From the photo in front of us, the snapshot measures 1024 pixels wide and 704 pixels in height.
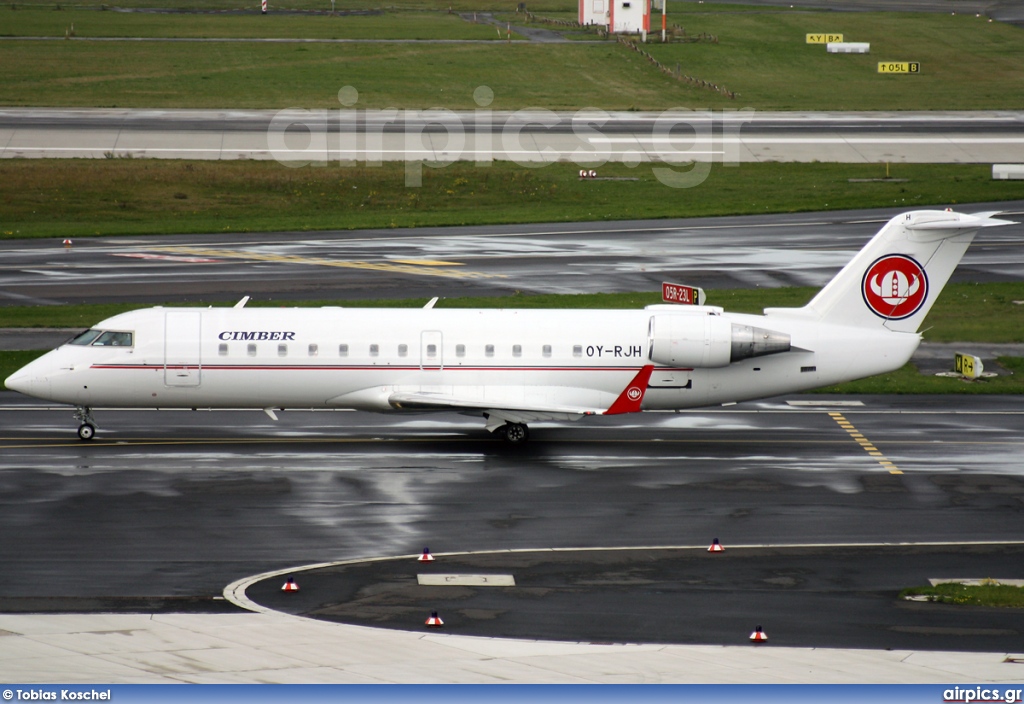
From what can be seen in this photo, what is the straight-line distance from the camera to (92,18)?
424ft

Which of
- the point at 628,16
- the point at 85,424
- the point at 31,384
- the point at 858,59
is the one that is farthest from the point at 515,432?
the point at 628,16

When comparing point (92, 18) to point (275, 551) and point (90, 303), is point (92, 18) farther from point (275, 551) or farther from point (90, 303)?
point (275, 551)

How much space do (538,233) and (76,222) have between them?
23678 millimetres

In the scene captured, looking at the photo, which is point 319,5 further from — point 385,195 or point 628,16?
point 385,195

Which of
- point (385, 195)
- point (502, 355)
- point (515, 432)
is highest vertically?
point (385, 195)

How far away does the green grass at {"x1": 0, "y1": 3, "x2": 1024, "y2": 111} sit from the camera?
3846 inches

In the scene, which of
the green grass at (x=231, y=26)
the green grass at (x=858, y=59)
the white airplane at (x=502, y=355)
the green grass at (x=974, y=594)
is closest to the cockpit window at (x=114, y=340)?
the white airplane at (x=502, y=355)

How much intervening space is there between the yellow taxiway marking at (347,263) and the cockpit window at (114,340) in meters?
21.4

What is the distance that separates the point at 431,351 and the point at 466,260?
23673mm

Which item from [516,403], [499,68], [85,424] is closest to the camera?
[516,403]

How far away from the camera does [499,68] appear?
107m

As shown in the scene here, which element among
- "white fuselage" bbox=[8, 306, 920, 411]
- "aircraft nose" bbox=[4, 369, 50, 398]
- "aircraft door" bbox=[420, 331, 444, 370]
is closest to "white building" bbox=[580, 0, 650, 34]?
"white fuselage" bbox=[8, 306, 920, 411]

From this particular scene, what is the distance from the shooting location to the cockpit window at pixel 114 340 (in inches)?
1294

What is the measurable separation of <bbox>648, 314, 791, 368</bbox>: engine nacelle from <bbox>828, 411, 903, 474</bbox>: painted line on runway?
390cm
